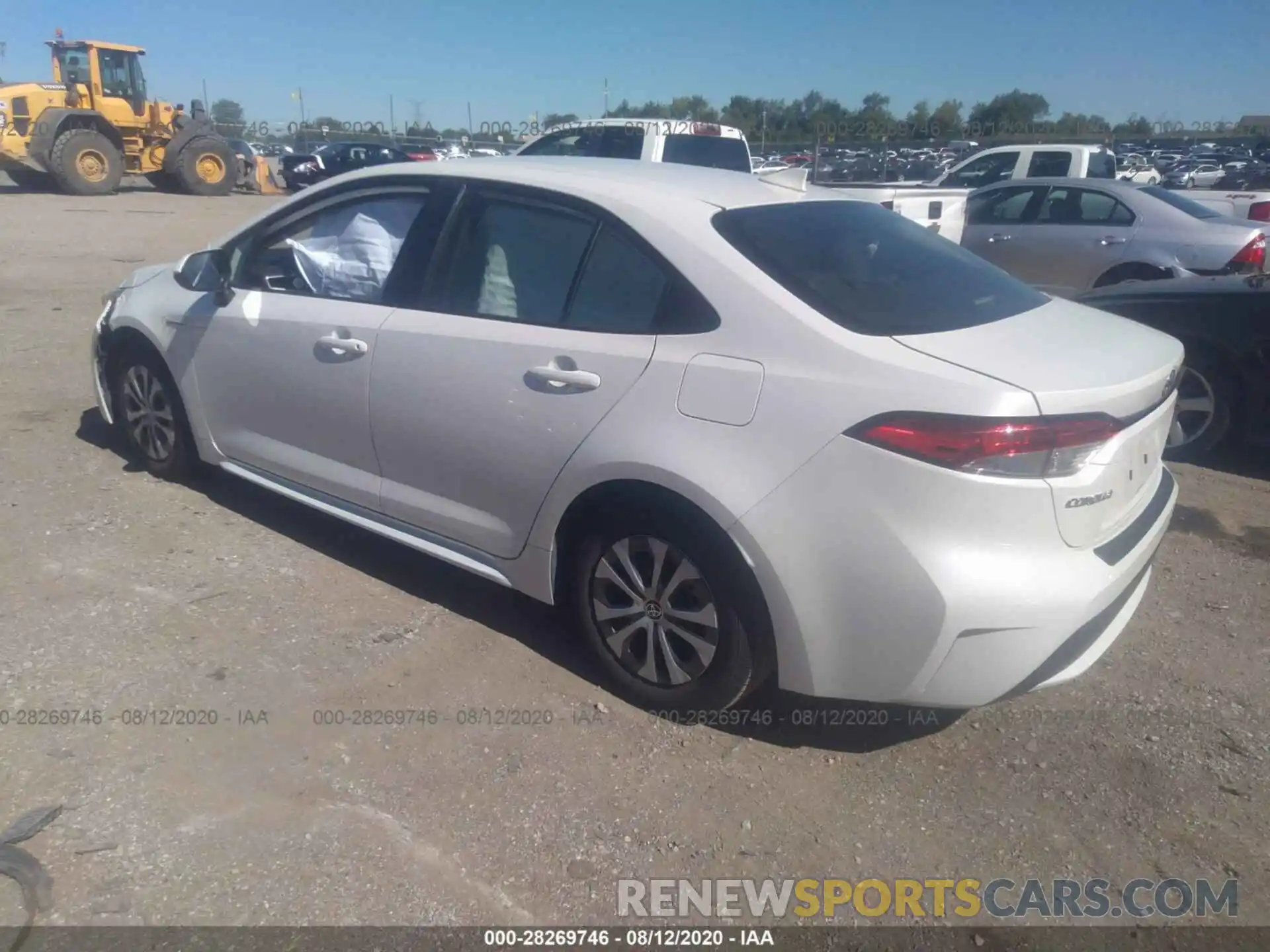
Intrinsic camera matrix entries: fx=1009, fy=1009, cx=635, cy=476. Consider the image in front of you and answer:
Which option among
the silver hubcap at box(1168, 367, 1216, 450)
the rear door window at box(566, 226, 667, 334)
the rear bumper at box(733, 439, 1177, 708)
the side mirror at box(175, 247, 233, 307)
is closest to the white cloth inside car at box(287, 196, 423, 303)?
the side mirror at box(175, 247, 233, 307)

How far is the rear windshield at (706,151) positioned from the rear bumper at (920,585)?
30.5 feet

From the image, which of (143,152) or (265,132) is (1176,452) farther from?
(265,132)

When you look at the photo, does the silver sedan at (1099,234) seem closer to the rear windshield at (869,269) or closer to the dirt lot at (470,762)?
the dirt lot at (470,762)

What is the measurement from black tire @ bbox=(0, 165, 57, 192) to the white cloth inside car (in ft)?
74.7

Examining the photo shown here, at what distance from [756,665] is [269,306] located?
2.57 m

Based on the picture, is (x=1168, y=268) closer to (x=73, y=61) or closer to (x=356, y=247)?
(x=356, y=247)

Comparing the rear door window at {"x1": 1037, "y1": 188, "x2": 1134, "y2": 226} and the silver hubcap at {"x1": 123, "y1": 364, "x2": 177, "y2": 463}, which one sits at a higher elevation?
the rear door window at {"x1": 1037, "y1": 188, "x2": 1134, "y2": 226}

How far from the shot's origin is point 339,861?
264 cm

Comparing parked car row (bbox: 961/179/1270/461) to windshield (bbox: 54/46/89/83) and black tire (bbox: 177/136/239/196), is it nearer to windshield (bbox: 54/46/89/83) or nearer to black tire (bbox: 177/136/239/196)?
black tire (bbox: 177/136/239/196)

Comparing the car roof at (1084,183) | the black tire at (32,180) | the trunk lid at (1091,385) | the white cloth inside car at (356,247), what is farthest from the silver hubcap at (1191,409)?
the black tire at (32,180)

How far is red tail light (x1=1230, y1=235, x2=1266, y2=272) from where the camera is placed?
28.8 ft

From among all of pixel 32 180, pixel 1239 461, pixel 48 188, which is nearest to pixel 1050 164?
pixel 1239 461

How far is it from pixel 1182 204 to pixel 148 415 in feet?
29.5

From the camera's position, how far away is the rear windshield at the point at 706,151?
459 inches
